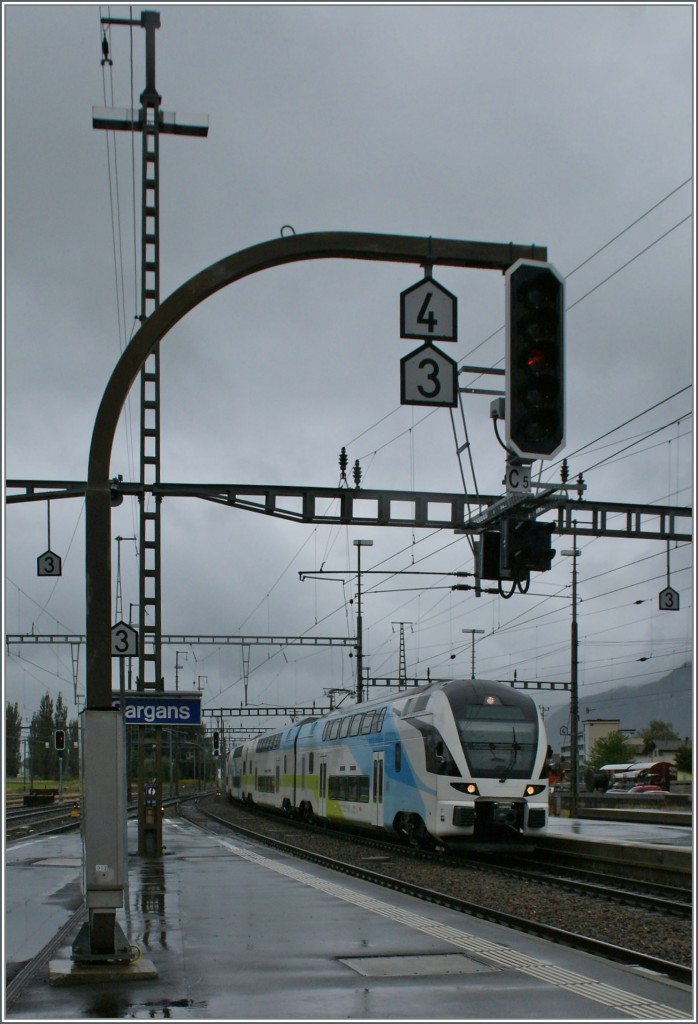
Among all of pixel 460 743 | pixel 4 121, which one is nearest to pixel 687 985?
pixel 4 121

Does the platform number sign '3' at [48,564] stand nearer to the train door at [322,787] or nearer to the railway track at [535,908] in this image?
the railway track at [535,908]

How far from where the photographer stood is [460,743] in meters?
22.6

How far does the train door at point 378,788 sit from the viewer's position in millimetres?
27031

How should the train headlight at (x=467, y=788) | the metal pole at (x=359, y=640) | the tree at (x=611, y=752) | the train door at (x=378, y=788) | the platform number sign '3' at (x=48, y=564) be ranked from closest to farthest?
the train headlight at (x=467, y=788)
the platform number sign '3' at (x=48, y=564)
the train door at (x=378, y=788)
the metal pole at (x=359, y=640)
the tree at (x=611, y=752)

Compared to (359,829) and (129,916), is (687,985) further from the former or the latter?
(359,829)

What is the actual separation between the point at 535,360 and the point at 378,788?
2041cm

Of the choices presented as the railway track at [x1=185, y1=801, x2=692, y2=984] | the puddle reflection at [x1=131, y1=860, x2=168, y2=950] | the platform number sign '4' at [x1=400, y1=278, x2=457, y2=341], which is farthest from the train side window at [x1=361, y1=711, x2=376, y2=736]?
the platform number sign '4' at [x1=400, y1=278, x2=457, y2=341]

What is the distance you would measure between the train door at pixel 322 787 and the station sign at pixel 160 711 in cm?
1767

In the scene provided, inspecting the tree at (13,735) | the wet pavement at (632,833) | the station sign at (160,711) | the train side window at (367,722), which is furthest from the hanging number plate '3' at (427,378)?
the tree at (13,735)

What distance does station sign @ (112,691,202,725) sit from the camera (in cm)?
1714

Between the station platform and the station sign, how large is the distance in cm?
Result: 222

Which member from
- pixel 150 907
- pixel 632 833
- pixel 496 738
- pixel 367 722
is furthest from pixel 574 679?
pixel 150 907

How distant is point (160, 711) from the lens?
1719 centimetres

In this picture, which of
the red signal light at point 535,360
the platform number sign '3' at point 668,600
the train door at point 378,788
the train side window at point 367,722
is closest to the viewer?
the red signal light at point 535,360
